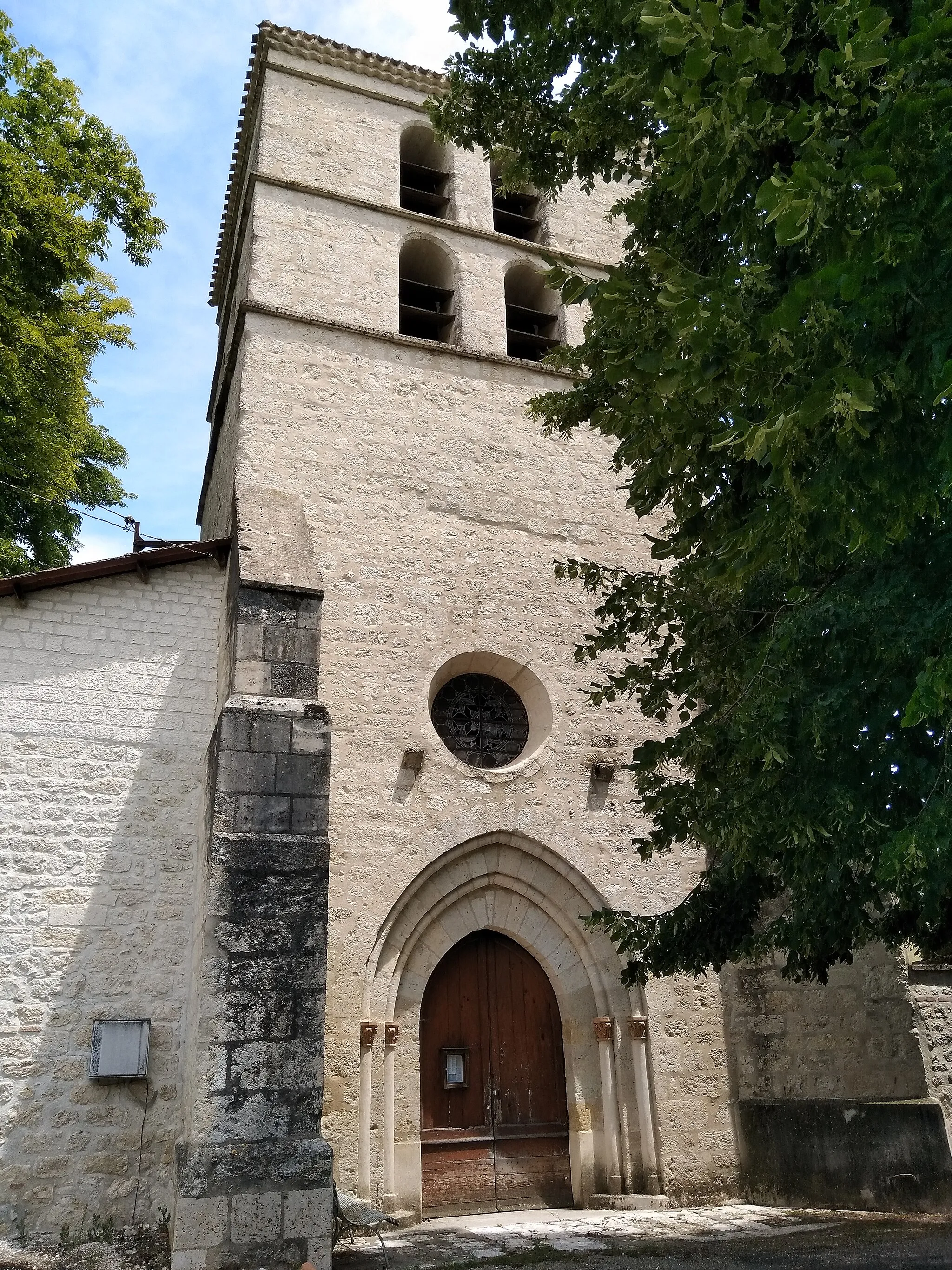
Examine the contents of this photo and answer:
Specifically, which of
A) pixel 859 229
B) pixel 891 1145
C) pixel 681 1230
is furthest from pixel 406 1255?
pixel 859 229

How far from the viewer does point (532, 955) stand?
781 centimetres

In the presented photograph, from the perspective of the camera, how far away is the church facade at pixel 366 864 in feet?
18.2

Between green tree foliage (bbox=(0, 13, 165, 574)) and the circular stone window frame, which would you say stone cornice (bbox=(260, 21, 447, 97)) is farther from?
the circular stone window frame

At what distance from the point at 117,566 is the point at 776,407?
538 cm

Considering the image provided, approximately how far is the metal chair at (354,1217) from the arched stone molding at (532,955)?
0.66 m

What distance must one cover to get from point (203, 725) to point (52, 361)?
180 inches

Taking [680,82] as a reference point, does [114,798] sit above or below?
below

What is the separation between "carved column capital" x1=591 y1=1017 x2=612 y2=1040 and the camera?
7484mm

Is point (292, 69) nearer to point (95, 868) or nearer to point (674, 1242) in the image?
point (95, 868)

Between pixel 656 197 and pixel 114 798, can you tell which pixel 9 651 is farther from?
pixel 656 197

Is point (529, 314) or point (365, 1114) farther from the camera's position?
point (529, 314)

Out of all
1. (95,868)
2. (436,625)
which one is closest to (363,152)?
(436,625)

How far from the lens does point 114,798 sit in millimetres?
6641

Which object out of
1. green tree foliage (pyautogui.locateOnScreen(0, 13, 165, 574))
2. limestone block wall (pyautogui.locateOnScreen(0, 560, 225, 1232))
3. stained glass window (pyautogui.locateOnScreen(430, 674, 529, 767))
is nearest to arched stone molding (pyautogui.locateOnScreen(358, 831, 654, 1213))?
stained glass window (pyautogui.locateOnScreen(430, 674, 529, 767))
